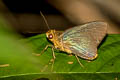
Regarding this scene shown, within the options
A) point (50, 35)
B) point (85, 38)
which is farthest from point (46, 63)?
point (85, 38)

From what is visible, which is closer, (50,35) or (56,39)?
(50,35)

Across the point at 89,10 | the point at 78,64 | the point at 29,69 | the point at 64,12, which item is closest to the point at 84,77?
the point at 78,64

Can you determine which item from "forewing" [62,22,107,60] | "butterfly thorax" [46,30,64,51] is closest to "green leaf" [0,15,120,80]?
"forewing" [62,22,107,60]

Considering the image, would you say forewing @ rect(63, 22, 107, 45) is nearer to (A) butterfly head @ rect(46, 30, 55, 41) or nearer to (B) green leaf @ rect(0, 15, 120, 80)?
(B) green leaf @ rect(0, 15, 120, 80)

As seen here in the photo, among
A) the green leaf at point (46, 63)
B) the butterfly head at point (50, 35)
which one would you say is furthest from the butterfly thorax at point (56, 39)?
the green leaf at point (46, 63)

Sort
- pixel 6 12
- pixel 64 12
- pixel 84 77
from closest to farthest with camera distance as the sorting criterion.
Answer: pixel 84 77
pixel 6 12
pixel 64 12

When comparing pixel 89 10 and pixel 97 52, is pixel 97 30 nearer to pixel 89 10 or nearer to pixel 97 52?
pixel 97 52

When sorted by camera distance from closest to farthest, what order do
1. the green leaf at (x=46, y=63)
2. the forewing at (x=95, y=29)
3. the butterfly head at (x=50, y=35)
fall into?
the green leaf at (x=46, y=63)
the forewing at (x=95, y=29)
the butterfly head at (x=50, y=35)

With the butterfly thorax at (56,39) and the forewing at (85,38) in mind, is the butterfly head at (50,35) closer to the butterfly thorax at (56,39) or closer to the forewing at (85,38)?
the butterfly thorax at (56,39)

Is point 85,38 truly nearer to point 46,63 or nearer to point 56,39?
point 56,39
